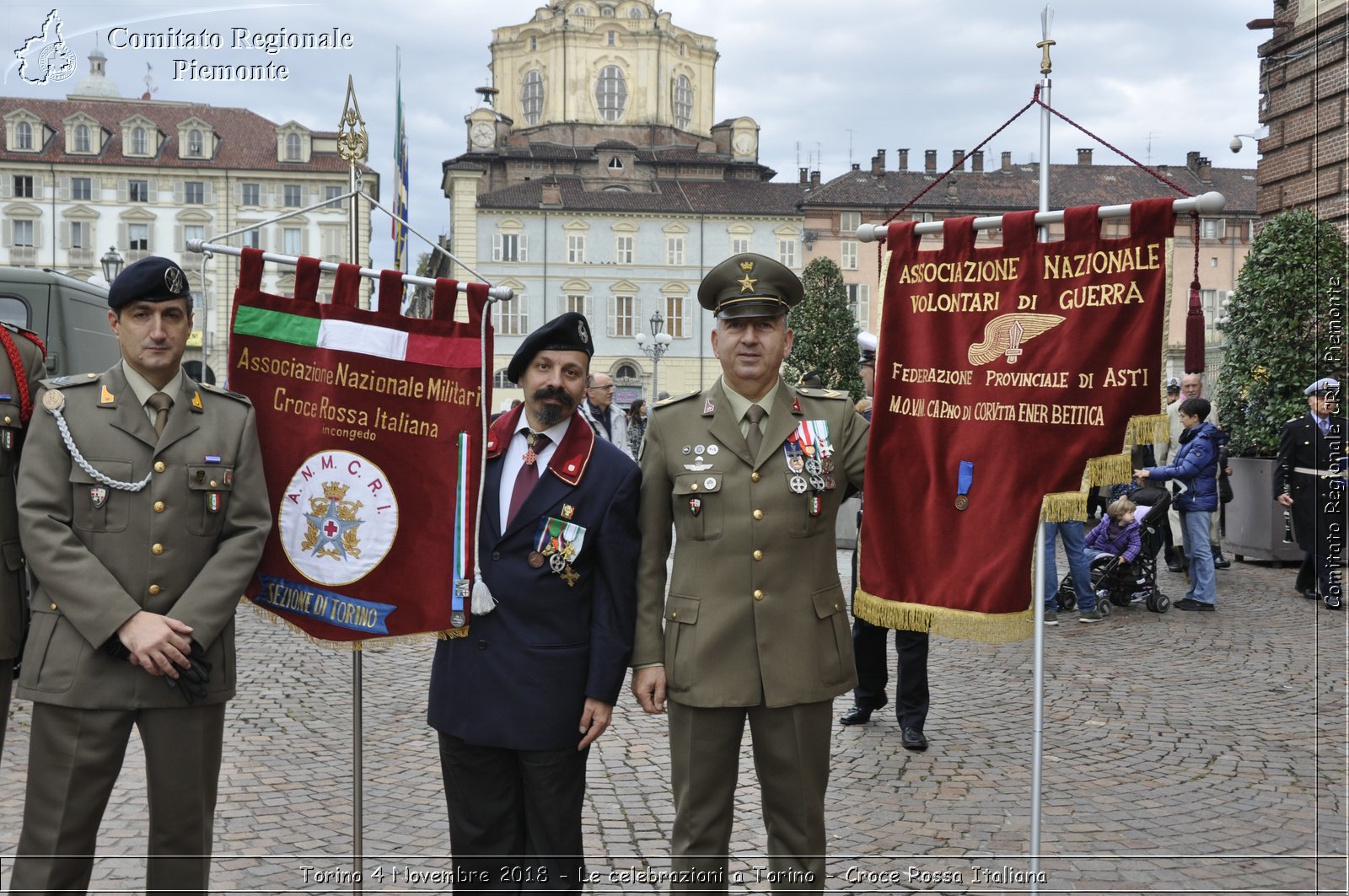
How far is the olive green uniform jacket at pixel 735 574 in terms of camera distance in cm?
361

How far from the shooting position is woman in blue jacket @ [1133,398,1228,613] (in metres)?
10.6

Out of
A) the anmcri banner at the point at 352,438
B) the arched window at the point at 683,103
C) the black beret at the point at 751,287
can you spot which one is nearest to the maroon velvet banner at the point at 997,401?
the black beret at the point at 751,287

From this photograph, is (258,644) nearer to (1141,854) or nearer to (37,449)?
(37,449)

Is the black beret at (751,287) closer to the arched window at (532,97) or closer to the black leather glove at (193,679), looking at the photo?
the black leather glove at (193,679)

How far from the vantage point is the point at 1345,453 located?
10680 mm

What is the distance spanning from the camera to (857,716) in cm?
661

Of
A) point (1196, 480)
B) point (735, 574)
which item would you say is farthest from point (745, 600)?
point (1196, 480)

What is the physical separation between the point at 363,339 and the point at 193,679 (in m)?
1.21

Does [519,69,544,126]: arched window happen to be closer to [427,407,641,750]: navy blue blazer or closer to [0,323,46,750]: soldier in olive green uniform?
[0,323,46,750]: soldier in olive green uniform

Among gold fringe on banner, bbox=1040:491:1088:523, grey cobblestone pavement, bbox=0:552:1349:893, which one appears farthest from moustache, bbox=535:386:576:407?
grey cobblestone pavement, bbox=0:552:1349:893

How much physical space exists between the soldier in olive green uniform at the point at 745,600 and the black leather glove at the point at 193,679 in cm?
132

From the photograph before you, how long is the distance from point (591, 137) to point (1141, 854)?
6708 centimetres

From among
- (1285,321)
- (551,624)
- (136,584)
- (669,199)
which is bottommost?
(551,624)

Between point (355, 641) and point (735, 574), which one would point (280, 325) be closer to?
point (355, 641)
